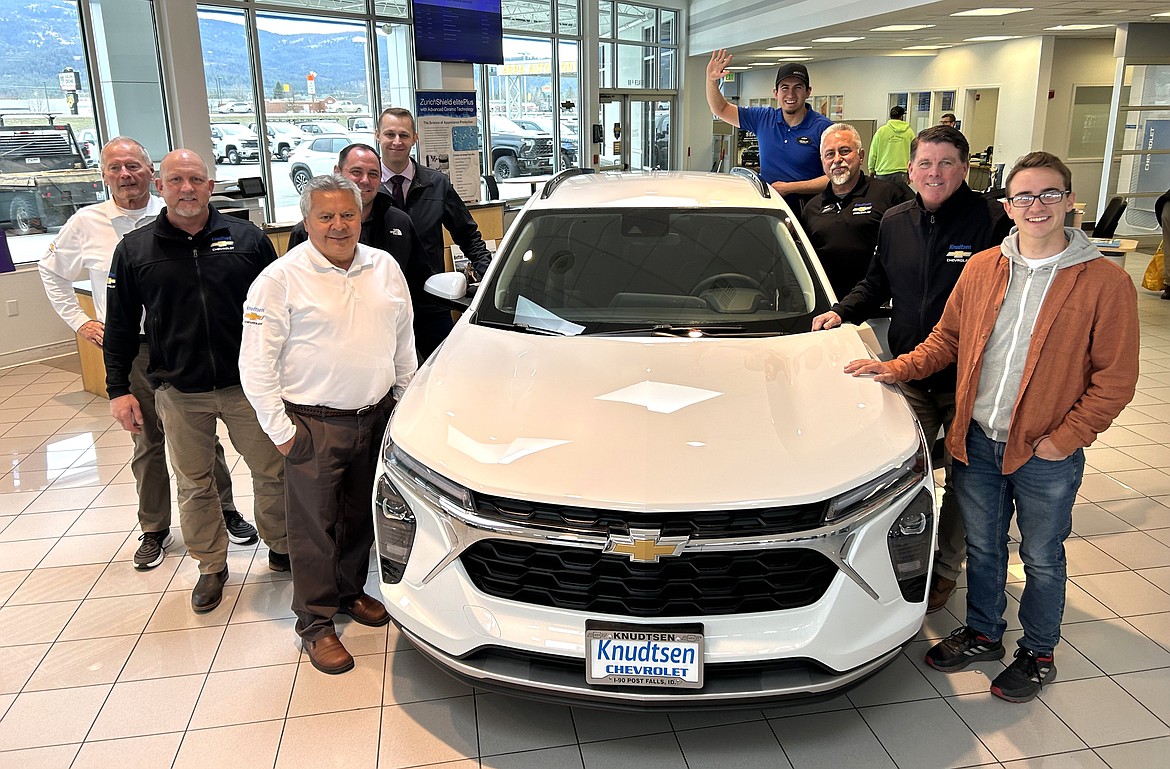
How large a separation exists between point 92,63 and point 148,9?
732 millimetres

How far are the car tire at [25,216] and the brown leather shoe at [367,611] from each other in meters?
5.69

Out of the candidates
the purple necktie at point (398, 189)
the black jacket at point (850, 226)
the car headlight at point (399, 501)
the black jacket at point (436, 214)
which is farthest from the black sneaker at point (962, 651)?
the purple necktie at point (398, 189)

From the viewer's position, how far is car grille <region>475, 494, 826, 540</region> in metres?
1.81

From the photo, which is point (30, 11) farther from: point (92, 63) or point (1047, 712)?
point (1047, 712)

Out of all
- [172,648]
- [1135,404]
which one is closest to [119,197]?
[172,648]

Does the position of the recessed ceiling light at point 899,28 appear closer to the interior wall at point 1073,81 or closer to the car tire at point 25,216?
the interior wall at point 1073,81

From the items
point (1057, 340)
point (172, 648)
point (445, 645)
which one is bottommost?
point (172, 648)

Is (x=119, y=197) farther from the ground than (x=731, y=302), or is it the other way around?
(x=119, y=197)

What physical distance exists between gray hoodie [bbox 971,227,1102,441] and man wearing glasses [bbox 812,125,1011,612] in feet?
1.33

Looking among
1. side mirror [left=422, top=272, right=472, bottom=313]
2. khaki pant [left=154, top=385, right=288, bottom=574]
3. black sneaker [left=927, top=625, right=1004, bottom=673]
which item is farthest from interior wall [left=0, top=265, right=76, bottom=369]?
black sneaker [left=927, top=625, right=1004, bottom=673]

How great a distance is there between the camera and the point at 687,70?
55.8 ft

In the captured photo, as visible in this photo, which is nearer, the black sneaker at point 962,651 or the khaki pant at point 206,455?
the black sneaker at point 962,651

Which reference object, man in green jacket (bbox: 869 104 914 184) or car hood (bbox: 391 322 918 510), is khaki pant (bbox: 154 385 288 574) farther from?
man in green jacket (bbox: 869 104 914 184)

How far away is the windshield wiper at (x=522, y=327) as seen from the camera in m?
2.60
